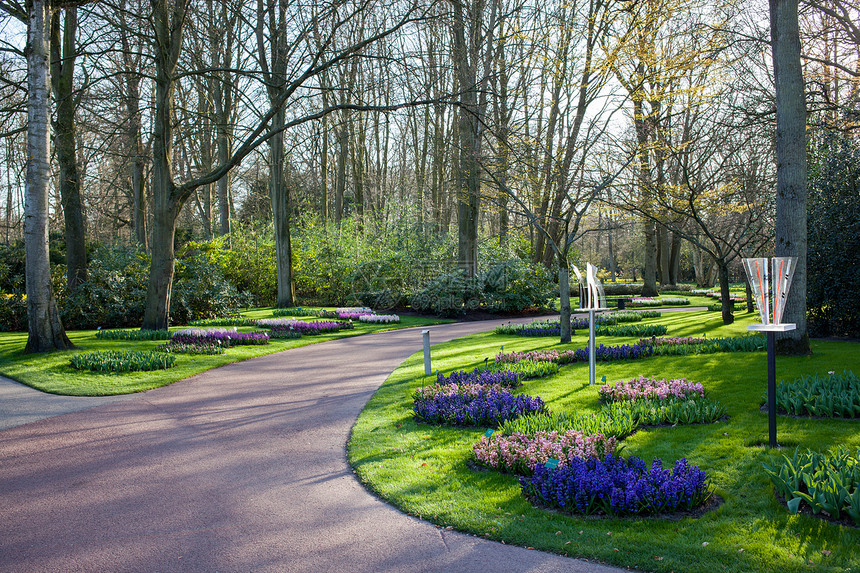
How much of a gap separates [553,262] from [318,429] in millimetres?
22560

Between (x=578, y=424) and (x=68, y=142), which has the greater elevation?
(x=68, y=142)

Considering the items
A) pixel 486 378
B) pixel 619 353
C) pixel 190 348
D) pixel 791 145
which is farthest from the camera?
pixel 190 348

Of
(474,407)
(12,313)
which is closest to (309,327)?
(12,313)

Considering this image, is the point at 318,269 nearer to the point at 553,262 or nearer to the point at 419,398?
the point at 553,262

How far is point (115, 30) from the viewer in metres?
13.1

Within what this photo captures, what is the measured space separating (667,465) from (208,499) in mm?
3712

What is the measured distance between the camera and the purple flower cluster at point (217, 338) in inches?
460

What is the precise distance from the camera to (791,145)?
8117mm

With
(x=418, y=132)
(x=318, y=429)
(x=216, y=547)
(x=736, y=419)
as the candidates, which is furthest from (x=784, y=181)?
(x=418, y=132)

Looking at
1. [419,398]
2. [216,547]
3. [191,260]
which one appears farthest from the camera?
[191,260]

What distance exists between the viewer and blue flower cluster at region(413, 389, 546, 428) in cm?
600

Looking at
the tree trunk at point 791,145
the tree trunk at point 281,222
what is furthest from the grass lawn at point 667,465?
the tree trunk at point 281,222

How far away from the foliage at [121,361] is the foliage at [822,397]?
9.33 metres

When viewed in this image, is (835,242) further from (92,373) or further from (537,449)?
(92,373)
